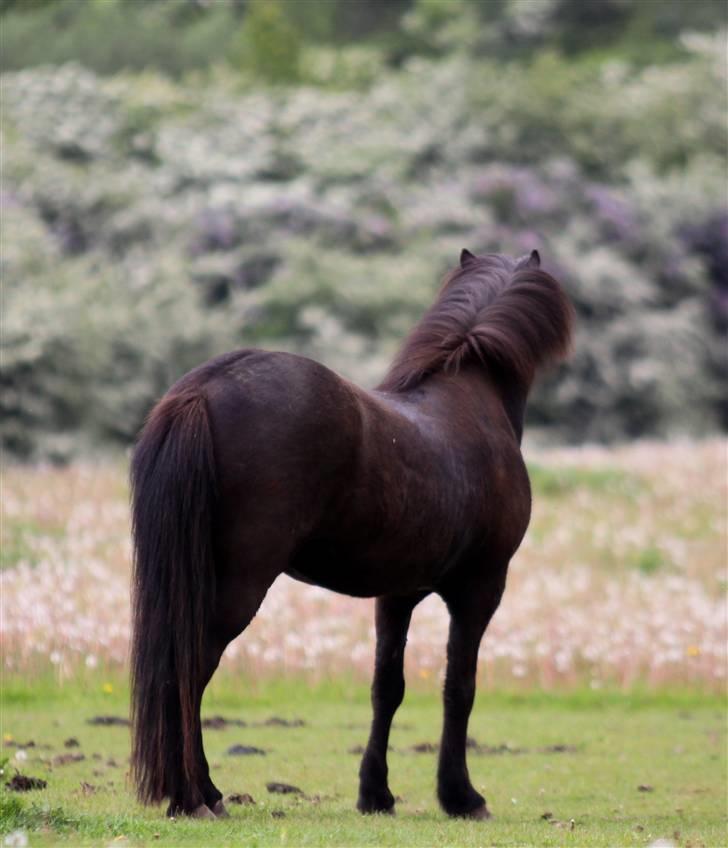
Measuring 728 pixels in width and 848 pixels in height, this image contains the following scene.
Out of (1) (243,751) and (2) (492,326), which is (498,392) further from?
(1) (243,751)

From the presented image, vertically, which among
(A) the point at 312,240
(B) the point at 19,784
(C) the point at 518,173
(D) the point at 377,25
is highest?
(D) the point at 377,25

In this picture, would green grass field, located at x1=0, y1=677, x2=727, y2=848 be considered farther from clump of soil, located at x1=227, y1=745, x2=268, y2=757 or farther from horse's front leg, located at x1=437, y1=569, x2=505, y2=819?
horse's front leg, located at x1=437, y1=569, x2=505, y2=819

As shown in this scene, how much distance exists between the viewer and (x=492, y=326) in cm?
762

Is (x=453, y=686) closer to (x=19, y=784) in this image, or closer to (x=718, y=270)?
(x=19, y=784)

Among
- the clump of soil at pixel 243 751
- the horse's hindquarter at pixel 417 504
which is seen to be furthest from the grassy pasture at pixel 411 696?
the horse's hindquarter at pixel 417 504

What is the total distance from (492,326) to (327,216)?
20914 mm

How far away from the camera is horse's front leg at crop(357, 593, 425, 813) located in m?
7.05

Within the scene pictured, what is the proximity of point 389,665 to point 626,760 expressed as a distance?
281 centimetres

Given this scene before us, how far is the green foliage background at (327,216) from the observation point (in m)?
22.6

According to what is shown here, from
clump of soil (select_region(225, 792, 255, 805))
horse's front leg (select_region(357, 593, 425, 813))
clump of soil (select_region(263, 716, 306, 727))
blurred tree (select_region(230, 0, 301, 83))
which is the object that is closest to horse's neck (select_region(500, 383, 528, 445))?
horse's front leg (select_region(357, 593, 425, 813))

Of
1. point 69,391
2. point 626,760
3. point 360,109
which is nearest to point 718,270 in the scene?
point 360,109

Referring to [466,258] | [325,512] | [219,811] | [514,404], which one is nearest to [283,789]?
[219,811]

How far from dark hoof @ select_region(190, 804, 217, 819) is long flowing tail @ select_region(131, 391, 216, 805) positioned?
0.10ft

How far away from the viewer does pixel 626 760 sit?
9.41 meters
